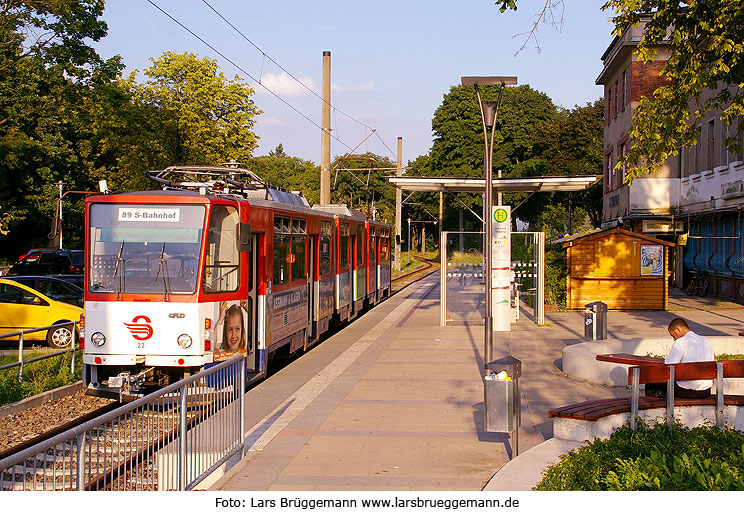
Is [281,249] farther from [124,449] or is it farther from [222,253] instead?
[124,449]

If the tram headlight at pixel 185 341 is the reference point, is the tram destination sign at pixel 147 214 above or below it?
above

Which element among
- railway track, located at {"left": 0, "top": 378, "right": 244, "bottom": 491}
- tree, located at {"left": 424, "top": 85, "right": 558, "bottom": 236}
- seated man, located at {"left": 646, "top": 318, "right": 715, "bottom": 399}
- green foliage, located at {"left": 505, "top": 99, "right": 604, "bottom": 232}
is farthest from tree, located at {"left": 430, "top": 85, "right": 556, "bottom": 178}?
railway track, located at {"left": 0, "top": 378, "right": 244, "bottom": 491}

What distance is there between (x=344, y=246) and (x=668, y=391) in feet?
45.3

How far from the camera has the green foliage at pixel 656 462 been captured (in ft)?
20.6

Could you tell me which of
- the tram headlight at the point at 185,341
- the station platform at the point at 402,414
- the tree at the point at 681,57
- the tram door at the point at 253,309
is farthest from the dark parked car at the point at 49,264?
the tree at the point at 681,57

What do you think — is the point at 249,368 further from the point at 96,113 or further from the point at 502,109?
the point at 502,109

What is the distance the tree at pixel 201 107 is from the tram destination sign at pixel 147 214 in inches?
1134

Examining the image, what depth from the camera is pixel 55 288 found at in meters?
20.1

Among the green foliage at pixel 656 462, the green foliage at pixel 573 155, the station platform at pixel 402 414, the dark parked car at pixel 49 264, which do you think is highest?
the green foliage at pixel 573 155

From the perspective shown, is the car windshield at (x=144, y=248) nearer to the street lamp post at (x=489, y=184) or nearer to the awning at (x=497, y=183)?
the street lamp post at (x=489, y=184)

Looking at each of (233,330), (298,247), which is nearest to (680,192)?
(298,247)

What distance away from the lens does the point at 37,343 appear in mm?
19016

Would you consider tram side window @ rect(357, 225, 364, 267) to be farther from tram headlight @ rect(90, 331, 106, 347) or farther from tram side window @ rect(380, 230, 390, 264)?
tram headlight @ rect(90, 331, 106, 347)

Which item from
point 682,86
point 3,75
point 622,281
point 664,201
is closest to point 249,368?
point 682,86
